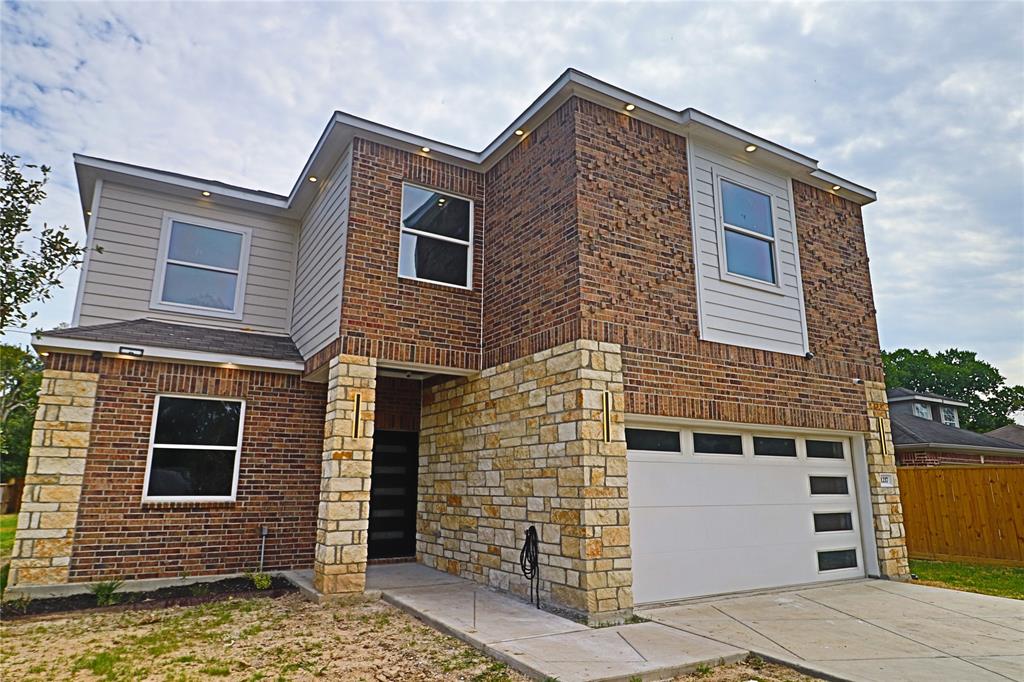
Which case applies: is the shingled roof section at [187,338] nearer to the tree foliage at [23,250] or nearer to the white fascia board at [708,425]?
the tree foliage at [23,250]

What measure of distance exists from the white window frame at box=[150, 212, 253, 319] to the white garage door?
7.04m

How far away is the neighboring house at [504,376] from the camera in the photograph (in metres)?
6.56

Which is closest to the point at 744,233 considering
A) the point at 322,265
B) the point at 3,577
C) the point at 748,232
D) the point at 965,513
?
the point at 748,232

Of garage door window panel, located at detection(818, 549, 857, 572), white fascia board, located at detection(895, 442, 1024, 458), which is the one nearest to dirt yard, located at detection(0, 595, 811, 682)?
garage door window panel, located at detection(818, 549, 857, 572)

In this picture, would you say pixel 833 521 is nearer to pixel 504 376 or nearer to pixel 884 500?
pixel 884 500

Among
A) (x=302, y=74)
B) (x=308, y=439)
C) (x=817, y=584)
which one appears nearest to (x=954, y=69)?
(x=817, y=584)

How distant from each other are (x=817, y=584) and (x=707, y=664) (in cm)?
413

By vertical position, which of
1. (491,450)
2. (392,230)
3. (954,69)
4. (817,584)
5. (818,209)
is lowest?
(817,584)

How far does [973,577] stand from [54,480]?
511 inches

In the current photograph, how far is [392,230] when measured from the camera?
7.93m

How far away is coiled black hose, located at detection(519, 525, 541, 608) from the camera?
6285 mm

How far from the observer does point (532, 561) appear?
20.7ft

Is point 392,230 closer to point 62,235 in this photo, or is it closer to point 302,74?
point 62,235

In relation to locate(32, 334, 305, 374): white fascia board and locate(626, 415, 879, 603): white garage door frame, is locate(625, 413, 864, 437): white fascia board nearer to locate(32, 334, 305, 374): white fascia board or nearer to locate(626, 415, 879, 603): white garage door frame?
Result: locate(626, 415, 879, 603): white garage door frame
